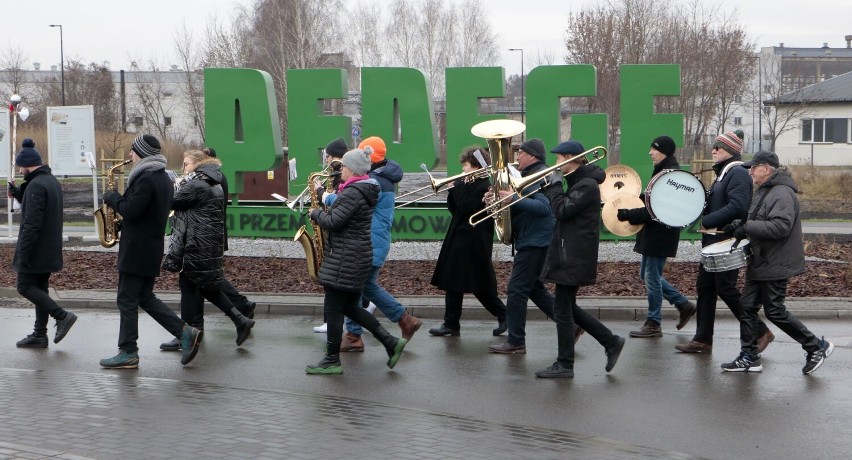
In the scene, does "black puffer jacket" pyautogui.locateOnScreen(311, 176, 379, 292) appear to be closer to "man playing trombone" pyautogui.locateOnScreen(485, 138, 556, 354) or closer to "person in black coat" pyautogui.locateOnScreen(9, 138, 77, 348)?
"man playing trombone" pyautogui.locateOnScreen(485, 138, 556, 354)

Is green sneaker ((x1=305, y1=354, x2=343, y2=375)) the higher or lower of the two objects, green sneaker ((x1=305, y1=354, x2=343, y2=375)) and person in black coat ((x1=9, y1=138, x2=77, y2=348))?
Answer: the lower

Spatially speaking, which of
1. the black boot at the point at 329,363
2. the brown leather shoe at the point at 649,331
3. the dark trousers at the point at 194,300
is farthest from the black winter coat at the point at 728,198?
the dark trousers at the point at 194,300

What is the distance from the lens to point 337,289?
27.1 feet

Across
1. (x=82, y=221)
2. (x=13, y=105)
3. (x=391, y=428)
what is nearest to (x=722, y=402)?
(x=391, y=428)

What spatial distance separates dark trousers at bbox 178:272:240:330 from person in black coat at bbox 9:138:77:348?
3.30 feet

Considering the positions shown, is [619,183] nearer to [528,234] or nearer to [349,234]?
[528,234]

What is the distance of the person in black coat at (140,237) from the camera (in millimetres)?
8492

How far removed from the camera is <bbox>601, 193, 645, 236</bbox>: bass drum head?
10133 mm

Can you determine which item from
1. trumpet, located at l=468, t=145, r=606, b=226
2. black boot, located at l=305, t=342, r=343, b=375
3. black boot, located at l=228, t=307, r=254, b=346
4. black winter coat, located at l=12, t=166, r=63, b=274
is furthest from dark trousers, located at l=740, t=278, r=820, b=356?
black winter coat, located at l=12, t=166, r=63, b=274

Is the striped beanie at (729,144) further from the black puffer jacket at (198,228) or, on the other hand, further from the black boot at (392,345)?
the black puffer jacket at (198,228)

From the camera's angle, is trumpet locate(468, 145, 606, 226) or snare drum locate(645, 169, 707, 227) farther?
snare drum locate(645, 169, 707, 227)

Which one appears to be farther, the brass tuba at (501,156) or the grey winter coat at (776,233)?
the brass tuba at (501,156)

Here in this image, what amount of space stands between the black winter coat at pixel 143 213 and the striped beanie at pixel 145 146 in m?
0.06

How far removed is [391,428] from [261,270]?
8.87 metres
